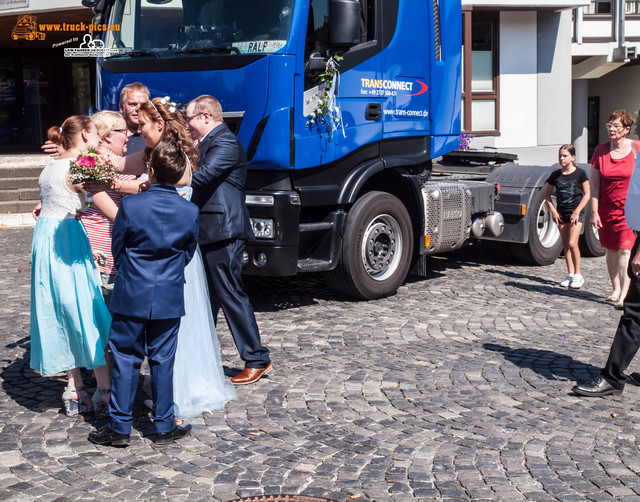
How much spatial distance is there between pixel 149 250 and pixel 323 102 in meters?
3.49

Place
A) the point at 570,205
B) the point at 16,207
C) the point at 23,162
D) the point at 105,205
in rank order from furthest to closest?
the point at 23,162 < the point at 16,207 < the point at 570,205 < the point at 105,205

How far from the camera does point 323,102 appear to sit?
7910 millimetres

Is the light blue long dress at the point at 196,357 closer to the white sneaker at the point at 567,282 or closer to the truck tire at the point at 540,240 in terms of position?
the white sneaker at the point at 567,282

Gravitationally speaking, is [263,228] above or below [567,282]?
above

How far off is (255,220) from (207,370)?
254cm

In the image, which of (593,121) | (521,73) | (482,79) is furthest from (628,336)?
(593,121)

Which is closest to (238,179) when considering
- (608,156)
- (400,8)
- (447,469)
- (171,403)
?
(171,403)

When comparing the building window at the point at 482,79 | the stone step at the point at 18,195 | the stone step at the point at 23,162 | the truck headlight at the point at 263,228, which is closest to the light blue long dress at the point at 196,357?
the truck headlight at the point at 263,228

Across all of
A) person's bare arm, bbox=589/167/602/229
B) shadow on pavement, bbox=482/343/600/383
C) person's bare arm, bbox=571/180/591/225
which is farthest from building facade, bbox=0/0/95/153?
shadow on pavement, bbox=482/343/600/383

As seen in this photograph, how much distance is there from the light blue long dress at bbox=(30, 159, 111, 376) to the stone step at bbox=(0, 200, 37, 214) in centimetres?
1128

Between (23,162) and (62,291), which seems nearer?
(62,291)

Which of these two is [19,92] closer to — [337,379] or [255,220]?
[255,220]

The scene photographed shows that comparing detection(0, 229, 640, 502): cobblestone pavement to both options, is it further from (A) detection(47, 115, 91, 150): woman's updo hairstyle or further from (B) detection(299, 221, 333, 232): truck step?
(A) detection(47, 115, 91, 150): woman's updo hairstyle

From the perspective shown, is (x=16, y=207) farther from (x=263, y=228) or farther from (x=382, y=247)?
(x=263, y=228)
